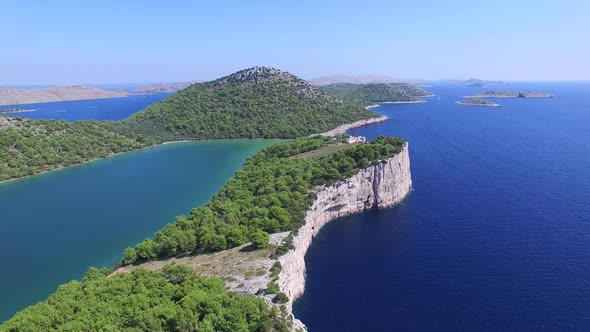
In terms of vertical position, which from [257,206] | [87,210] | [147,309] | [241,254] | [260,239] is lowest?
[87,210]

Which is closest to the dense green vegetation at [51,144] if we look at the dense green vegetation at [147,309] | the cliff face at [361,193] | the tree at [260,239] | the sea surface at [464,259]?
the dense green vegetation at [147,309]


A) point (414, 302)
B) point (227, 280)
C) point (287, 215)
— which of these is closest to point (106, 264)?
point (227, 280)

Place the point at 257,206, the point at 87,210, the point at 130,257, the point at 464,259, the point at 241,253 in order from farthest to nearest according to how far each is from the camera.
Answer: the point at 87,210 → the point at 257,206 → the point at 464,259 → the point at 130,257 → the point at 241,253

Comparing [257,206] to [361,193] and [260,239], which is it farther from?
[361,193]

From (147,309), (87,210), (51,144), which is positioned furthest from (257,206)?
(51,144)

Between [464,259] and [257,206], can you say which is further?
[257,206]

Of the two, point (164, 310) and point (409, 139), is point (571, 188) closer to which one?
point (409, 139)
